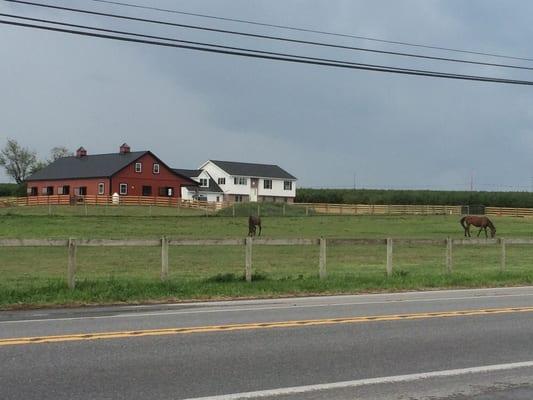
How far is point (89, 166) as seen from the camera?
84125 millimetres

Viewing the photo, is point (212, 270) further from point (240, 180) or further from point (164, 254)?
point (240, 180)

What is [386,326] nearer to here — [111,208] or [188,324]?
[188,324]

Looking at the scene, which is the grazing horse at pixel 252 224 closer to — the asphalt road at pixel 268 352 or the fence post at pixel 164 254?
the fence post at pixel 164 254

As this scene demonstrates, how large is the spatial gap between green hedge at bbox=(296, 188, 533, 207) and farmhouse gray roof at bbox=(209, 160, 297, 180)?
9.24m

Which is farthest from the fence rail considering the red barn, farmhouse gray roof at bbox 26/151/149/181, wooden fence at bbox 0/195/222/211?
farmhouse gray roof at bbox 26/151/149/181

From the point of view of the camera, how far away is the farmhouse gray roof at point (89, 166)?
Answer: 8050cm

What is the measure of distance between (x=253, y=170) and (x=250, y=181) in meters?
2.12

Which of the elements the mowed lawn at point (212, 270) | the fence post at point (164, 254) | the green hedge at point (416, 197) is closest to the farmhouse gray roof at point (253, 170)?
the green hedge at point (416, 197)

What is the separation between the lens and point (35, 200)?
74938 mm

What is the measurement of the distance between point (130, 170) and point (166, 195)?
658 cm

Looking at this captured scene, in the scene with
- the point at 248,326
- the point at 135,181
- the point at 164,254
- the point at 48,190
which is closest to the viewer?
the point at 248,326

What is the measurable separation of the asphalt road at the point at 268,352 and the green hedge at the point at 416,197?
285 ft

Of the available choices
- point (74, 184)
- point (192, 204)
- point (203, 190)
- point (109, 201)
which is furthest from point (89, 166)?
point (192, 204)

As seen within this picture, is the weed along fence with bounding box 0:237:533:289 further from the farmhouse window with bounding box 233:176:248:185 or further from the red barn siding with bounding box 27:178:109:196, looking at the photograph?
the farmhouse window with bounding box 233:176:248:185
